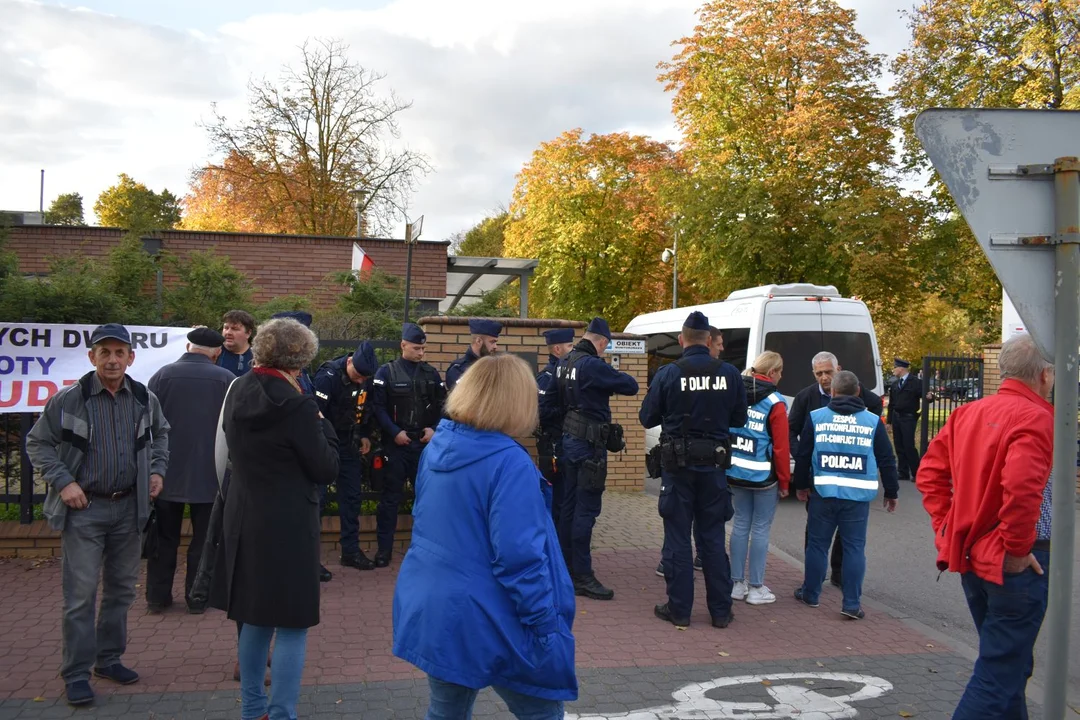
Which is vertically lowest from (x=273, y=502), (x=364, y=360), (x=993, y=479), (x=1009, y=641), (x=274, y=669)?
(x=274, y=669)

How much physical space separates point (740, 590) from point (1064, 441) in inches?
163

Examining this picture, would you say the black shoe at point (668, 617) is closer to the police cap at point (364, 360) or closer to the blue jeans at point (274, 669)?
the police cap at point (364, 360)

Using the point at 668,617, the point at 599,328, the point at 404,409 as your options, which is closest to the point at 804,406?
the point at 599,328

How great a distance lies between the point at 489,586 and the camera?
9.34 feet

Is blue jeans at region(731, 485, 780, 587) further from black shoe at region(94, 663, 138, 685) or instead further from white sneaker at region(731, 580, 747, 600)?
black shoe at region(94, 663, 138, 685)

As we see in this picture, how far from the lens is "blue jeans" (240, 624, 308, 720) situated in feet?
→ 12.1

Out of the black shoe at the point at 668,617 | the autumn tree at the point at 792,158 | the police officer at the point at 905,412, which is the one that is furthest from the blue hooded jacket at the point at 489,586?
the autumn tree at the point at 792,158

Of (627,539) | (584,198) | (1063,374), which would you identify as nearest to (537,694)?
(1063,374)

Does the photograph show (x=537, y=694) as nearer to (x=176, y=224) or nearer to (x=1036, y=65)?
(x=1036, y=65)

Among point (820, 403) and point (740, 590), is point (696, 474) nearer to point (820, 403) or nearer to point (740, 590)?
point (740, 590)

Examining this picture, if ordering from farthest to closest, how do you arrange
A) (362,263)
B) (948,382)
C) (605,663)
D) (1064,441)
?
(948,382) → (362,263) → (605,663) → (1064,441)

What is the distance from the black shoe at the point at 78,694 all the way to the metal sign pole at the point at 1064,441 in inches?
163

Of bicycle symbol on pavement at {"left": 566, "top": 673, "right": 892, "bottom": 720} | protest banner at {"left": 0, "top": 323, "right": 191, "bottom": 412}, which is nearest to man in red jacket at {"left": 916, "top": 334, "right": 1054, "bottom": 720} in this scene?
bicycle symbol on pavement at {"left": 566, "top": 673, "right": 892, "bottom": 720}

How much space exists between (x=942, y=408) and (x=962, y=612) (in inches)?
366
